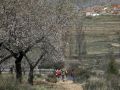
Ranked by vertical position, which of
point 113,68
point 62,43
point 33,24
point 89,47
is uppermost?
point 33,24

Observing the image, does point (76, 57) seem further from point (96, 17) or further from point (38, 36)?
point (38, 36)

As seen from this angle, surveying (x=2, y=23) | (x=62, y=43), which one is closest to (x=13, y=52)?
(x=2, y=23)

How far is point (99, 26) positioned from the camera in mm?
128500

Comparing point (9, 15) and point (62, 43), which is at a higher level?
point (9, 15)

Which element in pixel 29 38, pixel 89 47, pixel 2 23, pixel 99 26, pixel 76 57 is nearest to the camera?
pixel 2 23

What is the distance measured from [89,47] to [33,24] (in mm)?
84030

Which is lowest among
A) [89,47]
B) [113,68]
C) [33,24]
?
[89,47]

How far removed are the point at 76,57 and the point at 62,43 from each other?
62.2 meters

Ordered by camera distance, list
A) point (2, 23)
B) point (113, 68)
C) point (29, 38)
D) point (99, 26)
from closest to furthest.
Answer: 1. point (2, 23)
2. point (29, 38)
3. point (113, 68)
4. point (99, 26)

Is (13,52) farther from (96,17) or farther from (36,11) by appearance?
(96,17)

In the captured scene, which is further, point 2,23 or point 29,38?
point 29,38

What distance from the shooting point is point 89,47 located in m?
108

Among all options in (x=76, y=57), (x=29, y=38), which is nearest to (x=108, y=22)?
(x=76, y=57)

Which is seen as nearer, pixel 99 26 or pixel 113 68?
pixel 113 68
